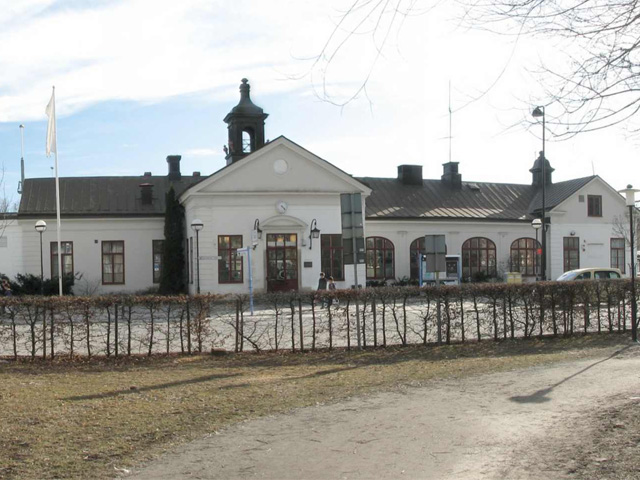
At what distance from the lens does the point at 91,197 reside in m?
38.0

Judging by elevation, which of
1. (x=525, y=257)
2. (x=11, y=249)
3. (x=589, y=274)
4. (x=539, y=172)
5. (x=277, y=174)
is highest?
(x=539, y=172)

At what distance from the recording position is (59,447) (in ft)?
22.5

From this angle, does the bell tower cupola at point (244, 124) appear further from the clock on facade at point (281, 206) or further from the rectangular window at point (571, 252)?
the rectangular window at point (571, 252)

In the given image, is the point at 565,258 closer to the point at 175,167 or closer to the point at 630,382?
the point at 175,167

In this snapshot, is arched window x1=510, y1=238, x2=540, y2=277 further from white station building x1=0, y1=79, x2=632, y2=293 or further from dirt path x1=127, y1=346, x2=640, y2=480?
dirt path x1=127, y1=346, x2=640, y2=480

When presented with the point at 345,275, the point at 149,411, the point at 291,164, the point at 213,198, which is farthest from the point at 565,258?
the point at 149,411

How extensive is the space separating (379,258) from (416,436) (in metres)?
31.1

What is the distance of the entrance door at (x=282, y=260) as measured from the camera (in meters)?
32.8

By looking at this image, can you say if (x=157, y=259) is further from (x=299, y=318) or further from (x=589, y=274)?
(x=299, y=318)

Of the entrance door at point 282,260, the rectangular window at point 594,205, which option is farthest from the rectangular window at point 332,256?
the rectangular window at point 594,205

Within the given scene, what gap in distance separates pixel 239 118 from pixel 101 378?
26822mm

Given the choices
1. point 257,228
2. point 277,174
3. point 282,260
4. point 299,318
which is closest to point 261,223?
point 257,228

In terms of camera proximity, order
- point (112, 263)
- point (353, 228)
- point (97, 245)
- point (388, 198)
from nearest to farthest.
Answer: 1. point (353, 228)
2. point (97, 245)
3. point (112, 263)
4. point (388, 198)

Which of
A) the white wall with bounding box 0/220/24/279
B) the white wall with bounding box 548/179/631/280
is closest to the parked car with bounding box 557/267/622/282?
the white wall with bounding box 548/179/631/280
